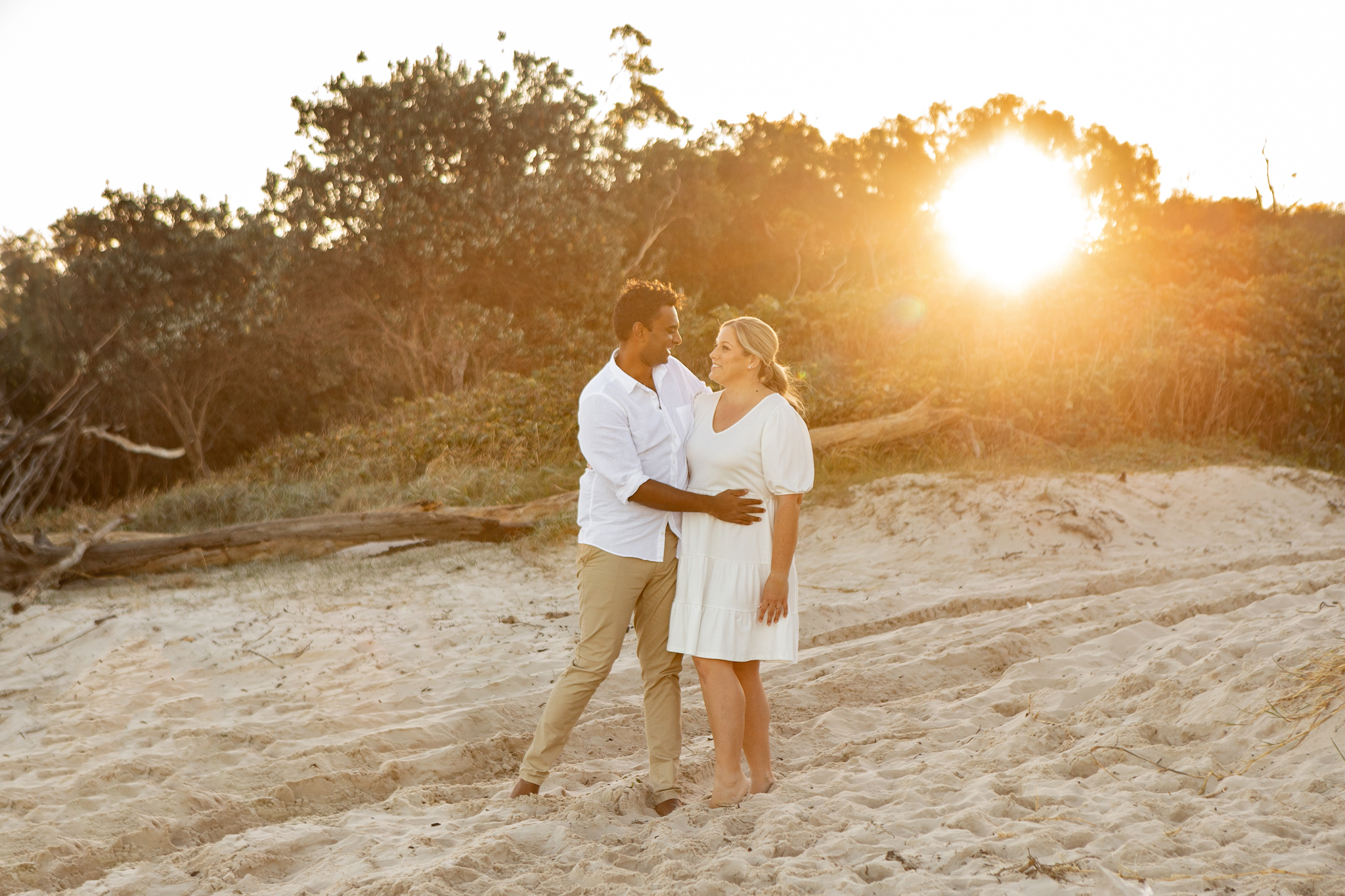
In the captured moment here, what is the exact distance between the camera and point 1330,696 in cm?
361

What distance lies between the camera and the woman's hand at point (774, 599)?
3521 millimetres

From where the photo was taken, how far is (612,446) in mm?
3420

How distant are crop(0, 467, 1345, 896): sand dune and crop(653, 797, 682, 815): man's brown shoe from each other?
0.07 m

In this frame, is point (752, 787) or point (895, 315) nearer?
point (752, 787)

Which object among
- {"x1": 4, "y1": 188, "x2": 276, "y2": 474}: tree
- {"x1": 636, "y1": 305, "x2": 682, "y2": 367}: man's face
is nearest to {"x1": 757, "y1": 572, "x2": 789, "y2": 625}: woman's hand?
{"x1": 636, "y1": 305, "x2": 682, "y2": 367}: man's face

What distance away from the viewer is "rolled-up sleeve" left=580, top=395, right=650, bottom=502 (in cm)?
341

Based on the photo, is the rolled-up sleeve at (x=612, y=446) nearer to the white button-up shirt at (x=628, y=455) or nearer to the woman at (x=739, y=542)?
the white button-up shirt at (x=628, y=455)

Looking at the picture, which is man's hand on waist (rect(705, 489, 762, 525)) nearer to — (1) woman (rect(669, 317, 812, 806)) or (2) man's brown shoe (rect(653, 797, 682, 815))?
(1) woman (rect(669, 317, 812, 806))

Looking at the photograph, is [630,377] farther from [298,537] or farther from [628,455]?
[298,537]

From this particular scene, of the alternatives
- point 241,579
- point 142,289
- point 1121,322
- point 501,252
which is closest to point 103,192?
point 142,289

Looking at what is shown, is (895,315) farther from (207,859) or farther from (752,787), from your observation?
(207,859)

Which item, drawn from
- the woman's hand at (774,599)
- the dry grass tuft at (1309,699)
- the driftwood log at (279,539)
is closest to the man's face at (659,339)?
the woman's hand at (774,599)

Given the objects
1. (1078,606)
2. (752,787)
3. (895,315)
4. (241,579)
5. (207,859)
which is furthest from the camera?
(895,315)

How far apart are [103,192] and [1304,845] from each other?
1929 cm
